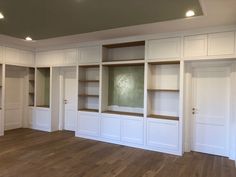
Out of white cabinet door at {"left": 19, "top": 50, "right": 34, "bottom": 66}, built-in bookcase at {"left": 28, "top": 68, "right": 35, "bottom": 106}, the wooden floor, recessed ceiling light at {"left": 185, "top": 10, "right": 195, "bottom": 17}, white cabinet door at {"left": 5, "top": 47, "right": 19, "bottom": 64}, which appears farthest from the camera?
built-in bookcase at {"left": 28, "top": 68, "right": 35, "bottom": 106}

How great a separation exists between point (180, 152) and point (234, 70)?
2.04m

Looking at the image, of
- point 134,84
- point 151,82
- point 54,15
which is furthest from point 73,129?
point 54,15

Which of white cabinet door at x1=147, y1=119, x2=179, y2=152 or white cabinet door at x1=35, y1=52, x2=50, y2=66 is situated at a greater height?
white cabinet door at x1=35, y1=52, x2=50, y2=66

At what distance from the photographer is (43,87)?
262 inches

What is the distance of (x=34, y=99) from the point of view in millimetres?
6438

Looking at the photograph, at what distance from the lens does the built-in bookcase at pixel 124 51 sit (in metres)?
5.04

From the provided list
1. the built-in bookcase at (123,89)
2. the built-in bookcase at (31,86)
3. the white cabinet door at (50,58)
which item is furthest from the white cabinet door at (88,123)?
the built-in bookcase at (31,86)

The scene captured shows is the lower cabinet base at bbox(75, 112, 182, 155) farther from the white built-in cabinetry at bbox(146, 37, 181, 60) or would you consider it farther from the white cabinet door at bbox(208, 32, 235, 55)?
the white cabinet door at bbox(208, 32, 235, 55)

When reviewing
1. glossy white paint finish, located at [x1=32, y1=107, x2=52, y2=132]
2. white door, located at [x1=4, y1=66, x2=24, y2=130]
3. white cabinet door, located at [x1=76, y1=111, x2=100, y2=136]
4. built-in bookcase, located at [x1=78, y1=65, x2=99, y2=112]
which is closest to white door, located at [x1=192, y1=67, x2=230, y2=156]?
white cabinet door, located at [x1=76, y1=111, x2=100, y2=136]

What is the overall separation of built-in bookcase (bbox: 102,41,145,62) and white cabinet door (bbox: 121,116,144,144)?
5.02 feet

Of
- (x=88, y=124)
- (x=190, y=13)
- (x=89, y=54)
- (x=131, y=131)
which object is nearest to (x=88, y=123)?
(x=88, y=124)

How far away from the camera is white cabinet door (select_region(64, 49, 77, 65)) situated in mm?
5660

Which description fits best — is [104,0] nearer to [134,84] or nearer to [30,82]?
[134,84]

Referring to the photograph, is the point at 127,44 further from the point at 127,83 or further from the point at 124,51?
the point at 127,83
